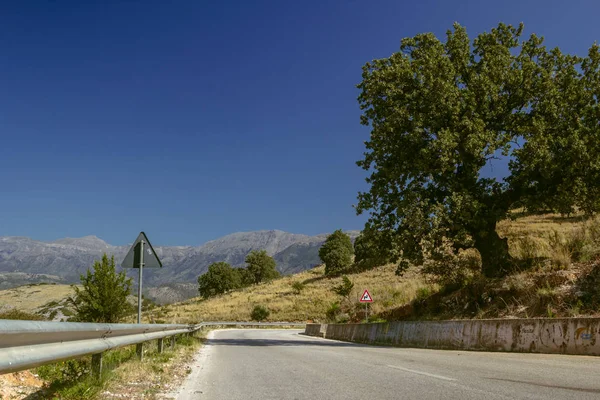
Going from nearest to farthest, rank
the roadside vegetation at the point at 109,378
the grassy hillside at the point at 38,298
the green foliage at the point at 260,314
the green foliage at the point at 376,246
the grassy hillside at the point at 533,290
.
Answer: the roadside vegetation at the point at 109,378, the grassy hillside at the point at 533,290, the green foliage at the point at 376,246, the green foliage at the point at 260,314, the grassy hillside at the point at 38,298

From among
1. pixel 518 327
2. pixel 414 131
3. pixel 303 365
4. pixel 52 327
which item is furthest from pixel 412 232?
pixel 52 327

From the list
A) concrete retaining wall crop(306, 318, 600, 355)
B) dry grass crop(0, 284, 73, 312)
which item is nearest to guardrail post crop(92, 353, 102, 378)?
concrete retaining wall crop(306, 318, 600, 355)

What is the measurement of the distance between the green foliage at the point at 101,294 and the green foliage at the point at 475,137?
15891 mm

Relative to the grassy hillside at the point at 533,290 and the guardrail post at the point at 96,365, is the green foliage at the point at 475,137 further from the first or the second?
the guardrail post at the point at 96,365

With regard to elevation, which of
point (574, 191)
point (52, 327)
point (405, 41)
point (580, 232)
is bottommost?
point (52, 327)

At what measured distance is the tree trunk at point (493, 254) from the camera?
17.5m

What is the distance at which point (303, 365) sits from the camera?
1038 centimetres

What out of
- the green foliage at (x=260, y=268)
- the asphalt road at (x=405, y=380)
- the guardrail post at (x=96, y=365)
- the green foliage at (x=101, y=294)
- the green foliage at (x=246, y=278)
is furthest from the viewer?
the green foliage at (x=260, y=268)

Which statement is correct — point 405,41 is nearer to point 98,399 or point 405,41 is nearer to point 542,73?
point 542,73

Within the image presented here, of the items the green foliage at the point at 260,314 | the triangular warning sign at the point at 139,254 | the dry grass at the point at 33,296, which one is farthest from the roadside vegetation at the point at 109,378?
the dry grass at the point at 33,296

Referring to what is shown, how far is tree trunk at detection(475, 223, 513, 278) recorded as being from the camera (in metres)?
17.5

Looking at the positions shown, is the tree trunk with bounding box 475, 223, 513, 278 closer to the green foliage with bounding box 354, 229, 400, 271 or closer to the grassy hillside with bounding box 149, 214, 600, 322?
the grassy hillside with bounding box 149, 214, 600, 322

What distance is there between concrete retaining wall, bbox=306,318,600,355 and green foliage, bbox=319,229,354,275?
2823 inches

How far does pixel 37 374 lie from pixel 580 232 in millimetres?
17540
